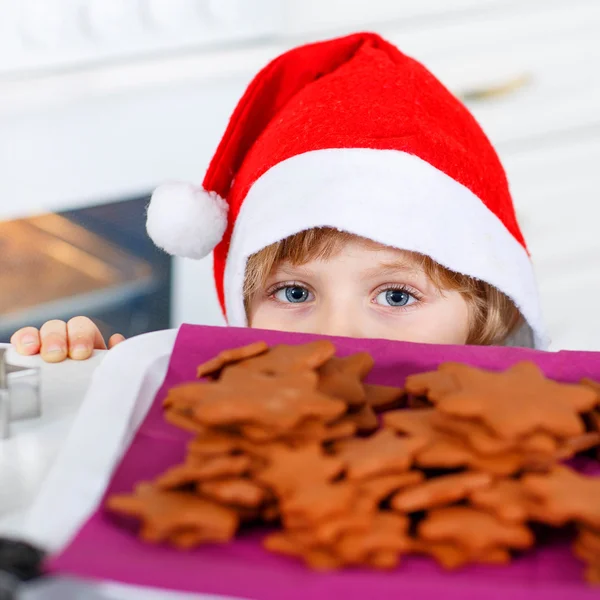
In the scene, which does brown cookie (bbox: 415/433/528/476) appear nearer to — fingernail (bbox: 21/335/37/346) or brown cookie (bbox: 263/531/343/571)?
brown cookie (bbox: 263/531/343/571)

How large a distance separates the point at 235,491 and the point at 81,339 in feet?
1.45

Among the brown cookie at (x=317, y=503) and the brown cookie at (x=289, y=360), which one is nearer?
the brown cookie at (x=317, y=503)

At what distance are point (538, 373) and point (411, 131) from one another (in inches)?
17.3

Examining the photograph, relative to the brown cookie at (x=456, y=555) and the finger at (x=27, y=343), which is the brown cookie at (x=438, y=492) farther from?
the finger at (x=27, y=343)

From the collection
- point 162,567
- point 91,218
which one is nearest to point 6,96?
point 91,218

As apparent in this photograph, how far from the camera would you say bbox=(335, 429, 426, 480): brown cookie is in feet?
1.40

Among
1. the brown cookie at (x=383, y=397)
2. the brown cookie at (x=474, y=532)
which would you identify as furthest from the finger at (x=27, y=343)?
the brown cookie at (x=474, y=532)

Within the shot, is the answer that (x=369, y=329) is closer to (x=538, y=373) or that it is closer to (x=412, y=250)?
(x=412, y=250)

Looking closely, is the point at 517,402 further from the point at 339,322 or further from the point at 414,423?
the point at 339,322

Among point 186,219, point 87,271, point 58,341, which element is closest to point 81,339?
point 58,341

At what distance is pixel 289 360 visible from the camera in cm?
52

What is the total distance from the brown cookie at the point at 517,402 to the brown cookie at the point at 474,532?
1.7 inches

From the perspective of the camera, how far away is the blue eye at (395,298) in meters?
0.93

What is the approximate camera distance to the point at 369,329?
90cm
